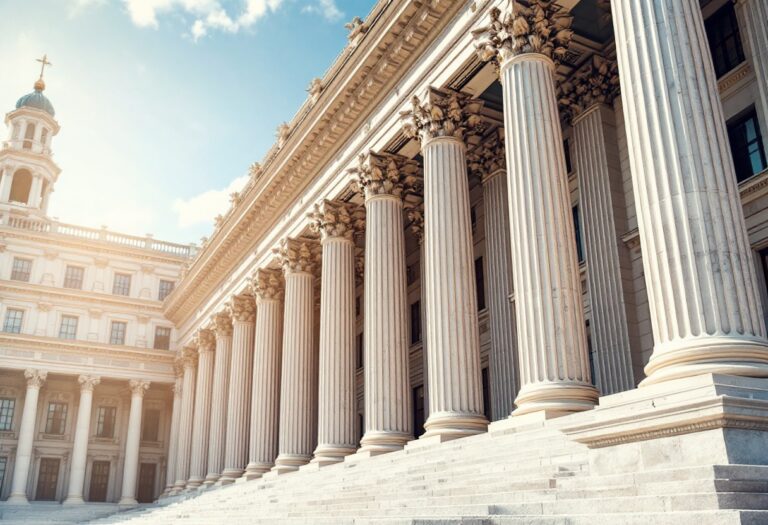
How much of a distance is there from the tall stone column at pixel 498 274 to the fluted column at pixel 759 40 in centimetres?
994

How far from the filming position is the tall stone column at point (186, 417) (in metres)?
51.0

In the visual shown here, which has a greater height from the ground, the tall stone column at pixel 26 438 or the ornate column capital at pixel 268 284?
the ornate column capital at pixel 268 284

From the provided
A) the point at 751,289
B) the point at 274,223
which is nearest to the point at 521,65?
the point at 751,289

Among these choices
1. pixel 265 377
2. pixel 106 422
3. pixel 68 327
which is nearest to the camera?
pixel 265 377

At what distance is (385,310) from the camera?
85.6 feet

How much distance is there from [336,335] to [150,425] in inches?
1539

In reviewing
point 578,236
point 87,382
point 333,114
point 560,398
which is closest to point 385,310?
point 578,236

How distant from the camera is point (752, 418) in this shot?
34.9 feet

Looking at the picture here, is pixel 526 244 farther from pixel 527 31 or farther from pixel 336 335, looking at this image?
pixel 336 335

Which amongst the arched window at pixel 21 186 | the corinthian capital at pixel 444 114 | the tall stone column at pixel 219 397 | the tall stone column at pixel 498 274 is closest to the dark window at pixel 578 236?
the tall stone column at pixel 498 274

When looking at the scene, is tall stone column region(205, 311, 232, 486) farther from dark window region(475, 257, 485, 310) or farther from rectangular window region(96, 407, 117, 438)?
dark window region(475, 257, 485, 310)

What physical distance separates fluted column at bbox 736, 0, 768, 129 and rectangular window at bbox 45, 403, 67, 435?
5626cm

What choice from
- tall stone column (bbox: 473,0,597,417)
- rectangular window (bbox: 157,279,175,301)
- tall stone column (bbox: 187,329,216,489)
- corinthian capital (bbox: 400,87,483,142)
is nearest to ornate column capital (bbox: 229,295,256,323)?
Result: tall stone column (bbox: 187,329,216,489)

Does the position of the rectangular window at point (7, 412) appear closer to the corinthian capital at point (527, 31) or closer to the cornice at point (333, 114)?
the cornice at point (333, 114)
